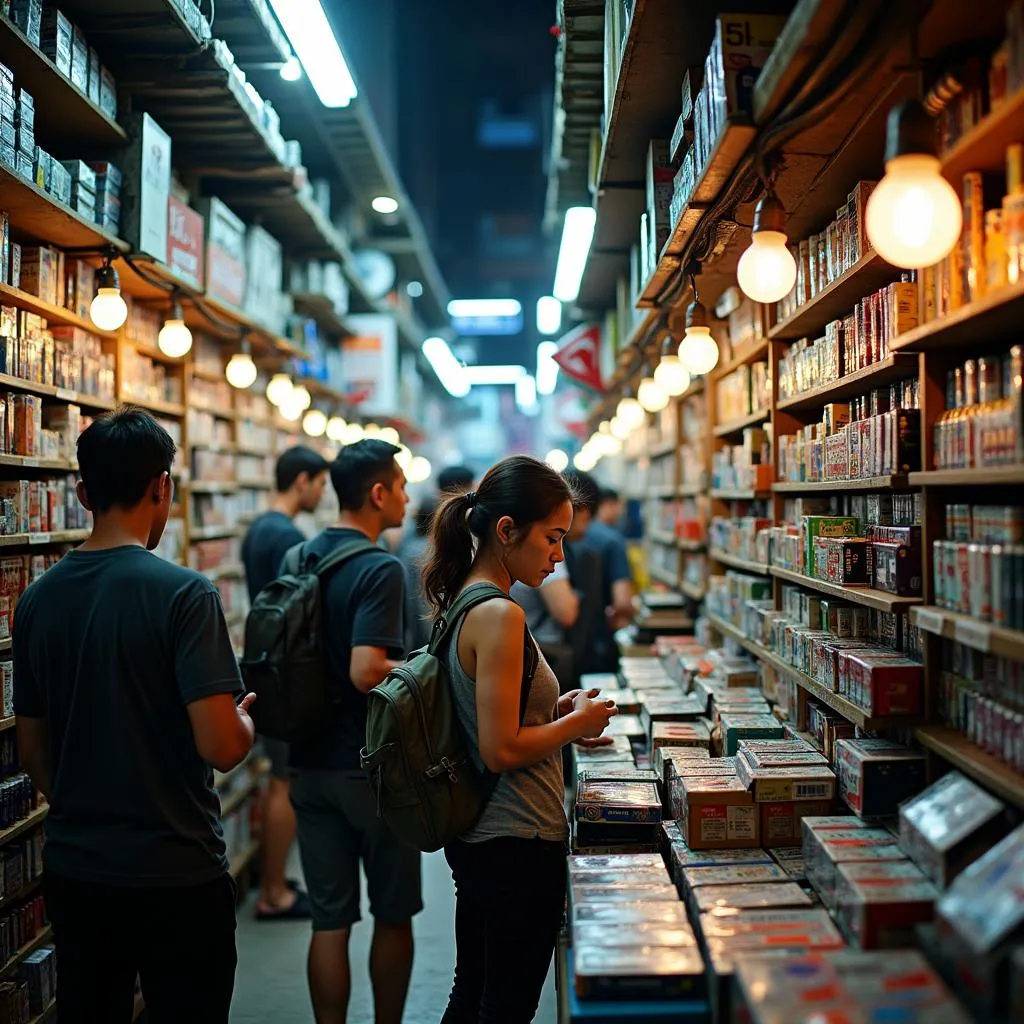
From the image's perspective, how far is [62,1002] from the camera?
2270 mm

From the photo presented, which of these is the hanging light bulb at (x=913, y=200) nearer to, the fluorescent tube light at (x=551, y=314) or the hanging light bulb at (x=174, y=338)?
the hanging light bulb at (x=174, y=338)

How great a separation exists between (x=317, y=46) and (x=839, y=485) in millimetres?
2944

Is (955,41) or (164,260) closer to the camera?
(955,41)

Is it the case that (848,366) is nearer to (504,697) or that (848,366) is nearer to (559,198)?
(504,697)

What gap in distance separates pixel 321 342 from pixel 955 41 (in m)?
7.84

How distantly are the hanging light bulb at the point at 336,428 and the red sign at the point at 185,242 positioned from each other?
4.22 m

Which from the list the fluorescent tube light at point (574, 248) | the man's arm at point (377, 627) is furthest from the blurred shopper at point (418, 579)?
the fluorescent tube light at point (574, 248)

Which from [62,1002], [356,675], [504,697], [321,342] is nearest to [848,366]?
[504,697]

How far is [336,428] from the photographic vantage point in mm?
9461

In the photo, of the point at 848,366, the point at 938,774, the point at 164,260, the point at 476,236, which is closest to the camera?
the point at 938,774

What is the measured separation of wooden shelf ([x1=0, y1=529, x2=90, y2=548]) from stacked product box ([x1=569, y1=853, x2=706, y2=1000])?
85.8 inches

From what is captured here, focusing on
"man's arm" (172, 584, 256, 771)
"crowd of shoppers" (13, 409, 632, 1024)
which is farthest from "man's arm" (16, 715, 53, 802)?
"man's arm" (172, 584, 256, 771)

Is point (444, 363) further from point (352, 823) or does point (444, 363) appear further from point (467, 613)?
point (467, 613)

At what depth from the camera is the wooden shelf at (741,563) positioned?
4066 millimetres
